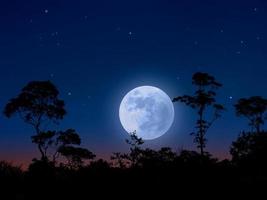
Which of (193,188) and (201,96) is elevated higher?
(201,96)

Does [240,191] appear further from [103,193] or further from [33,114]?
[33,114]

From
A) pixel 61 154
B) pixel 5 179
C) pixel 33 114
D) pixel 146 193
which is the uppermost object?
pixel 33 114

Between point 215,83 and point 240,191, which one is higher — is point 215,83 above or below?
above

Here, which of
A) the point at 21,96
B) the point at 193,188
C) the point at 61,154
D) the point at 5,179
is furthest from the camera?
the point at 61,154

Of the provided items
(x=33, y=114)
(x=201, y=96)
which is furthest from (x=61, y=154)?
(x=201, y=96)

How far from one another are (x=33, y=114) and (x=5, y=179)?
31.5 meters

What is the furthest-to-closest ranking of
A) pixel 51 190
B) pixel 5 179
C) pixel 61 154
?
pixel 61 154 < pixel 5 179 < pixel 51 190

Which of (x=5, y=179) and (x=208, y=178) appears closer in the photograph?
(x=208, y=178)

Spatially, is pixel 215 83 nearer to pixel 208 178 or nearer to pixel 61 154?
pixel 61 154

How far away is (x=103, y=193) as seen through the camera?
10609 millimetres

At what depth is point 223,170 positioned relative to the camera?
39.0 feet

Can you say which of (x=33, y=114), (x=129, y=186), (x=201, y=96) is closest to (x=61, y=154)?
(x=33, y=114)

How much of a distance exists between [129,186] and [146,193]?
58cm

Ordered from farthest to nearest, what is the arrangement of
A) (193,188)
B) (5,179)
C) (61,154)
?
(61,154)
(5,179)
(193,188)
